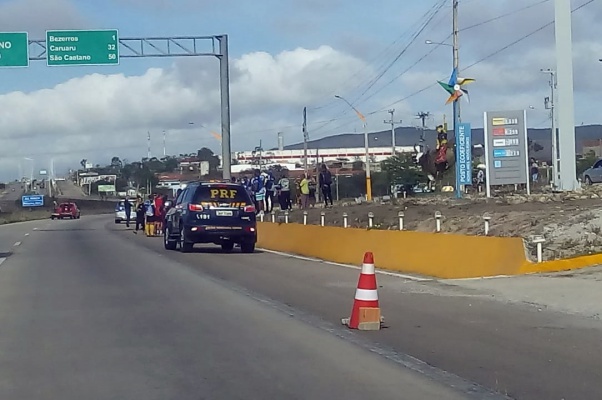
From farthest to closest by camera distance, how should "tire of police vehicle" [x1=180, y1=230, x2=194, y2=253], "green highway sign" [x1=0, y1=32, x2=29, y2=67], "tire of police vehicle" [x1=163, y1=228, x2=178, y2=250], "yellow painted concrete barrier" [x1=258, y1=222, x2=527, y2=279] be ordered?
1. "green highway sign" [x1=0, y1=32, x2=29, y2=67]
2. "tire of police vehicle" [x1=163, y1=228, x2=178, y2=250]
3. "tire of police vehicle" [x1=180, y1=230, x2=194, y2=253]
4. "yellow painted concrete barrier" [x1=258, y1=222, x2=527, y2=279]

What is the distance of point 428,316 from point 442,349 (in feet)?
8.46

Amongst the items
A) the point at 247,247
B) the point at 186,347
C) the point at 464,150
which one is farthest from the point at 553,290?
the point at 464,150

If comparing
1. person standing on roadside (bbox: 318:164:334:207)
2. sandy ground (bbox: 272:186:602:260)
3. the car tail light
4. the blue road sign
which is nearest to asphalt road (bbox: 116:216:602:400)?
sandy ground (bbox: 272:186:602:260)

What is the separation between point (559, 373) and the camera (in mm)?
9031

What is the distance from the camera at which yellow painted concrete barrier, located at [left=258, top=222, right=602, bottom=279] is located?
57.2ft

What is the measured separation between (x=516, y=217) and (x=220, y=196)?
780 cm

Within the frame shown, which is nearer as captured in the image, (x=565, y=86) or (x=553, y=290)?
(x=553, y=290)

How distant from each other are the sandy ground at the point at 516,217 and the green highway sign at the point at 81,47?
9.24 m

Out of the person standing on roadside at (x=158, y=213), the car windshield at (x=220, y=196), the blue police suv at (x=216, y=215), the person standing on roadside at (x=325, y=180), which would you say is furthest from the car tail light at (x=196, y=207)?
the person standing on roadside at (x=158, y=213)

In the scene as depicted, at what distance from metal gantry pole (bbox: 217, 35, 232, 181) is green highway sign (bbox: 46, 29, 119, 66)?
14.2 feet

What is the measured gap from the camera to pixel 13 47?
3659cm

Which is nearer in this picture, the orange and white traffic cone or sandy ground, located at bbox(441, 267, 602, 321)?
the orange and white traffic cone

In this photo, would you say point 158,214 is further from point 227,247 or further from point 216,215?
point 216,215

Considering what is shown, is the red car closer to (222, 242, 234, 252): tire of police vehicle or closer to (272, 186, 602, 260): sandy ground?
(272, 186, 602, 260): sandy ground
